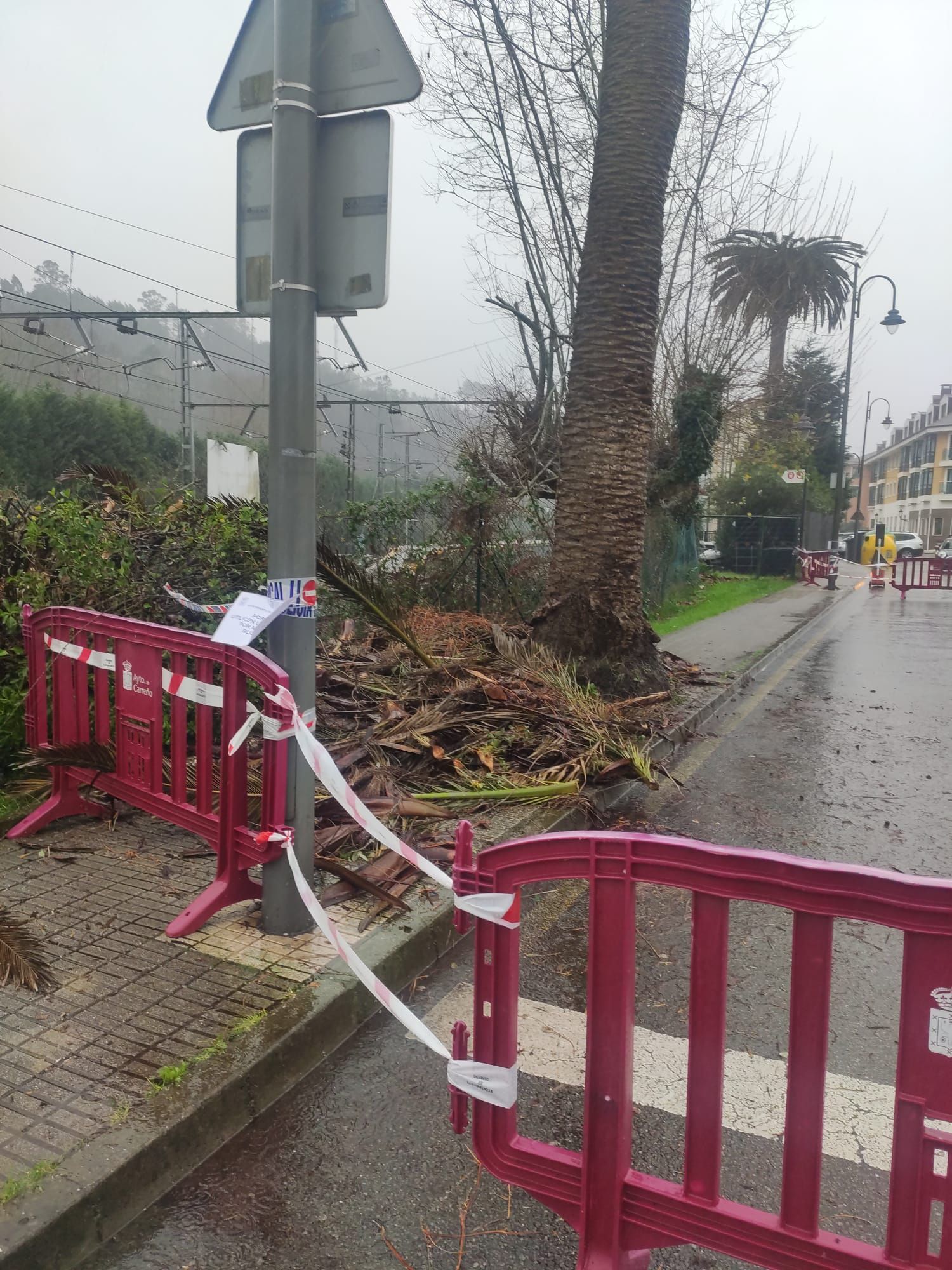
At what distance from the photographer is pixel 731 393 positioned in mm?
24000

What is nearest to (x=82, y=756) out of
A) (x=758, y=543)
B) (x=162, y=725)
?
(x=162, y=725)

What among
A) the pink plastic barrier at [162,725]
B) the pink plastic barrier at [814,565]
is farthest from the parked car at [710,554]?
the pink plastic barrier at [162,725]

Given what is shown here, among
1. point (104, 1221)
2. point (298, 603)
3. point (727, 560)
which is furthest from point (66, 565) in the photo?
point (727, 560)

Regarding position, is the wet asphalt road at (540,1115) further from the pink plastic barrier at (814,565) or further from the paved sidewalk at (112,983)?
the pink plastic barrier at (814,565)

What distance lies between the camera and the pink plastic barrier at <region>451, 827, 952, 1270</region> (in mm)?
1795

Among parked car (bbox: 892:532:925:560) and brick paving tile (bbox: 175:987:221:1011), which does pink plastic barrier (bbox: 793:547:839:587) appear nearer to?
parked car (bbox: 892:532:925:560)

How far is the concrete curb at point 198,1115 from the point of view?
2.29 m

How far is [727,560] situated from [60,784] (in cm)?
2983

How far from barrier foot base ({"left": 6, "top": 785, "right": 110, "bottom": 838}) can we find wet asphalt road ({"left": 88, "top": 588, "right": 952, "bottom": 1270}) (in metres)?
2.33

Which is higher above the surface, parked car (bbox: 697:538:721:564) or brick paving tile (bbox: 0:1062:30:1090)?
parked car (bbox: 697:538:721:564)

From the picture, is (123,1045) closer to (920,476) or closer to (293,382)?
(293,382)

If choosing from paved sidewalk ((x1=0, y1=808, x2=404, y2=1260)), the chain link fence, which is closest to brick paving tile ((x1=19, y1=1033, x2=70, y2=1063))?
paved sidewalk ((x1=0, y1=808, x2=404, y2=1260))

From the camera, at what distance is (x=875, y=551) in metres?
44.0

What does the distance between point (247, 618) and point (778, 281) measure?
2989 cm
